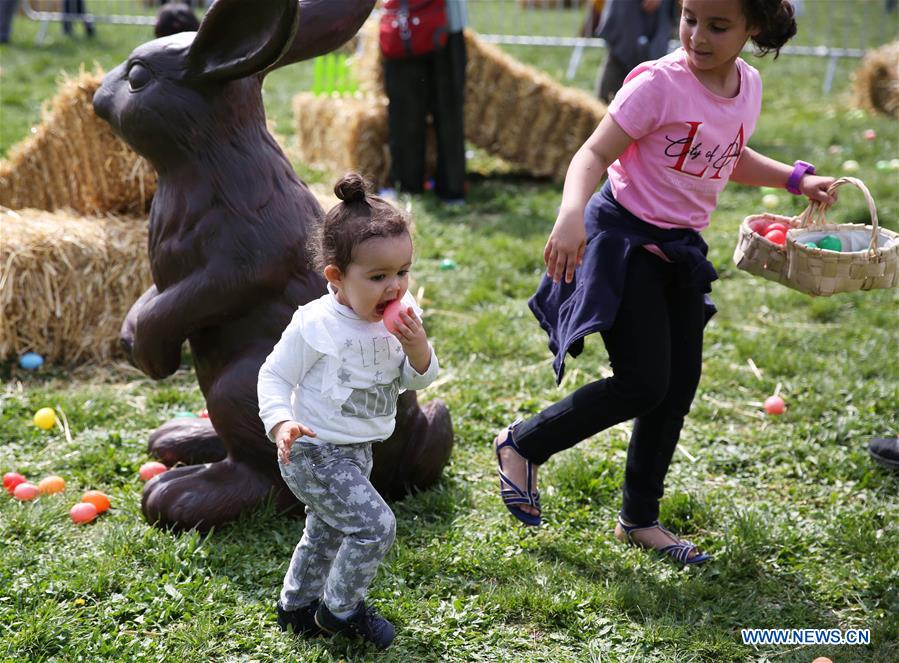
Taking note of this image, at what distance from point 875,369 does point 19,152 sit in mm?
4891

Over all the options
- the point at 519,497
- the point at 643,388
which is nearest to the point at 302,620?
the point at 519,497

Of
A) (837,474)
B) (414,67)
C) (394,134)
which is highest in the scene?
(414,67)

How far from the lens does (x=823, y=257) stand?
319 centimetres

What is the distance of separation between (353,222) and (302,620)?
124 cm

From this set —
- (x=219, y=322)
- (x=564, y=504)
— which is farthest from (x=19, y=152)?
(x=564, y=504)

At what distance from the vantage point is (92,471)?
13.6 ft

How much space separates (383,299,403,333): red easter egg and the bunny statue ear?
3.41 ft

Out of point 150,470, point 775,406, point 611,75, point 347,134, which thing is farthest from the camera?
point 611,75

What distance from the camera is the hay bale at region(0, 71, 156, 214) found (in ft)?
18.8

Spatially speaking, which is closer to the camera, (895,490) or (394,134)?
(895,490)

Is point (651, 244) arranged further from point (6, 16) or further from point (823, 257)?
point (6, 16)

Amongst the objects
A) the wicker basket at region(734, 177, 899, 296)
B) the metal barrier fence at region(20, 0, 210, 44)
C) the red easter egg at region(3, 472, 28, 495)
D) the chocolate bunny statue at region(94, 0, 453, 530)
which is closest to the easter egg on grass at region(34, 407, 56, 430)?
the red easter egg at region(3, 472, 28, 495)

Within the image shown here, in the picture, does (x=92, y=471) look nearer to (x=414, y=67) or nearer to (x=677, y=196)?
(x=677, y=196)

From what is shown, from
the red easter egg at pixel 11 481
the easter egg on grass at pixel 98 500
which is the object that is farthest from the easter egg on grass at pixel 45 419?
the easter egg on grass at pixel 98 500
